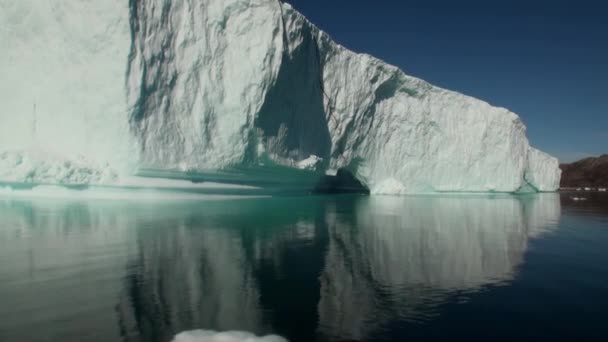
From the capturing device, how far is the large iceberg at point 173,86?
12281mm

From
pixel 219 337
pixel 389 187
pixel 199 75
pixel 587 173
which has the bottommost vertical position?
pixel 219 337

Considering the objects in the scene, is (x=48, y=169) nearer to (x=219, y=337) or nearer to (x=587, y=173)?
(x=219, y=337)

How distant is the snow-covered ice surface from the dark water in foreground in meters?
0.15

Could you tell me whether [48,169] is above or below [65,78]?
below

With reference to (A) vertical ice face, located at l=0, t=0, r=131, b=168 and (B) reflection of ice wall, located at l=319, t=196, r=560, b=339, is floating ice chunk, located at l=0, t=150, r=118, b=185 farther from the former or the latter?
(B) reflection of ice wall, located at l=319, t=196, r=560, b=339

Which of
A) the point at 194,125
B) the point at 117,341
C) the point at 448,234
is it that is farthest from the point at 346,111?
the point at 117,341

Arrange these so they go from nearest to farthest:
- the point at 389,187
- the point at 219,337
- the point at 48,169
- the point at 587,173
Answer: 1. the point at 219,337
2. the point at 48,169
3. the point at 389,187
4. the point at 587,173

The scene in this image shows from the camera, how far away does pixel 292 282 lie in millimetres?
4516

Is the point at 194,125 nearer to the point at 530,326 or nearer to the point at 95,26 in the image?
the point at 95,26

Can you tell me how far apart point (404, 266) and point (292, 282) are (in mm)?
1656

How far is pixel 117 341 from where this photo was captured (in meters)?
2.93

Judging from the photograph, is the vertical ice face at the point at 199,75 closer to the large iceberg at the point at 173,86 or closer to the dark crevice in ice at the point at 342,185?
the large iceberg at the point at 173,86

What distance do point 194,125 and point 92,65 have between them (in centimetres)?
326

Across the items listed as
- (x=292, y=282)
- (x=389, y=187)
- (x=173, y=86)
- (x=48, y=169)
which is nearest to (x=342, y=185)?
(x=389, y=187)
